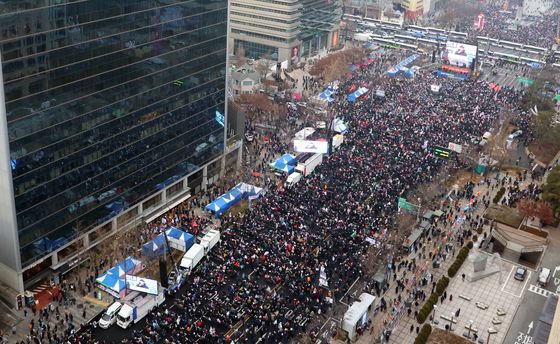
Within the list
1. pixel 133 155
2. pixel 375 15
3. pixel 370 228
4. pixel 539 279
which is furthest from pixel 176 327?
pixel 375 15

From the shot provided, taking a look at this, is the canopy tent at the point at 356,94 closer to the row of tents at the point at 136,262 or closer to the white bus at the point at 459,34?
the row of tents at the point at 136,262

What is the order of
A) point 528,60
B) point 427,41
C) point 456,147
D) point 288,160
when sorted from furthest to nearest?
point 427,41 → point 528,60 → point 456,147 → point 288,160

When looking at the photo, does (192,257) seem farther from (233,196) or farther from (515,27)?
(515,27)

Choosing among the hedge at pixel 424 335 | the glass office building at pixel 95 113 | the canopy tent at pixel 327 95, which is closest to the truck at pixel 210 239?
the glass office building at pixel 95 113

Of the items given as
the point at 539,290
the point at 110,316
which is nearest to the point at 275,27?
the point at 539,290

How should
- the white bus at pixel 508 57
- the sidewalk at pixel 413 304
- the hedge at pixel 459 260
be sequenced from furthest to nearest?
the white bus at pixel 508 57 < the hedge at pixel 459 260 < the sidewalk at pixel 413 304
